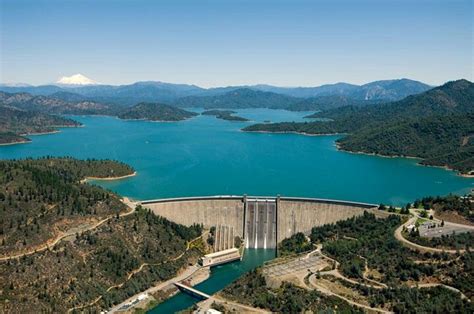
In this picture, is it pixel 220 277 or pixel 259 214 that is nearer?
pixel 220 277

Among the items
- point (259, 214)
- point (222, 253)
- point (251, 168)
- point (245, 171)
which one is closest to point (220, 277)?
point (222, 253)

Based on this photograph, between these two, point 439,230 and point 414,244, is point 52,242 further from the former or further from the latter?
point 439,230

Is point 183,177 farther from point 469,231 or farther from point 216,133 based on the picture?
point 216,133

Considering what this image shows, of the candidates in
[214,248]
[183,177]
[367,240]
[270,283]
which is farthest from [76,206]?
[183,177]

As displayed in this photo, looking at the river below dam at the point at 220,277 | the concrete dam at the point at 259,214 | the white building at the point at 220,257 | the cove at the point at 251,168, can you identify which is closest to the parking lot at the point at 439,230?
the concrete dam at the point at 259,214

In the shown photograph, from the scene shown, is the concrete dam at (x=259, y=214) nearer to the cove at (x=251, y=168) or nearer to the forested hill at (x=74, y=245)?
the forested hill at (x=74, y=245)

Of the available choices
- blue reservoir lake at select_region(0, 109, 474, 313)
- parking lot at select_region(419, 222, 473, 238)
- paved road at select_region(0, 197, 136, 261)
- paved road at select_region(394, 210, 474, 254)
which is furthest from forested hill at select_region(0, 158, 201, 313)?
parking lot at select_region(419, 222, 473, 238)
